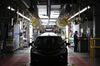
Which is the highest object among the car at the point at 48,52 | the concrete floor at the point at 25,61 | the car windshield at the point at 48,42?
the car windshield at the point at 48,42

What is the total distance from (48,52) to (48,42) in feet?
2.51

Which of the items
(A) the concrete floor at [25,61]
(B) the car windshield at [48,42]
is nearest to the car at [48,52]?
(B) the car windshield at [48,42]

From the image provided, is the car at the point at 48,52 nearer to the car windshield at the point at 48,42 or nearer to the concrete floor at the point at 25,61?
the car windshield at the point at 48,42

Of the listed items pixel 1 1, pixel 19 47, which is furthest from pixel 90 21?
pixel 1 1

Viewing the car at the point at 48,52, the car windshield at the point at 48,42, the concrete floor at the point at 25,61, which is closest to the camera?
the car at the point at 48,52

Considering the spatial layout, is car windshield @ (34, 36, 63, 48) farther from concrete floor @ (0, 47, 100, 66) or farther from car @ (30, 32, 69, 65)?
concrete floor @ (0, 47, 100, 66)

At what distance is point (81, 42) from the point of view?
28016 mm

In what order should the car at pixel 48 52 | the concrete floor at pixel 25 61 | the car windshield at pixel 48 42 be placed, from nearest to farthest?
the car at pixel 48 52
the car windshield at pixel 48 42
the concrete floor at pixel 25 61

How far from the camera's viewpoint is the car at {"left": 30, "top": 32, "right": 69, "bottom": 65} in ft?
51.9

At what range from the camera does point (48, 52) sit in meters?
15.9

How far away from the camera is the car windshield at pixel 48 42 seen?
53.5ft

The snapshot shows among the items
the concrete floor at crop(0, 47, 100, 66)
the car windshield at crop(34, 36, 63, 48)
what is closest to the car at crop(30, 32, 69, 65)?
the car windshield at crop(34, 36, 63, 48)

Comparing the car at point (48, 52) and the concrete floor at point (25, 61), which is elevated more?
the car at point (48, 52)

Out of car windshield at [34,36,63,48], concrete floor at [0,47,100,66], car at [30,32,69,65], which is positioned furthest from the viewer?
concrete floor at [0,47,100,66]
